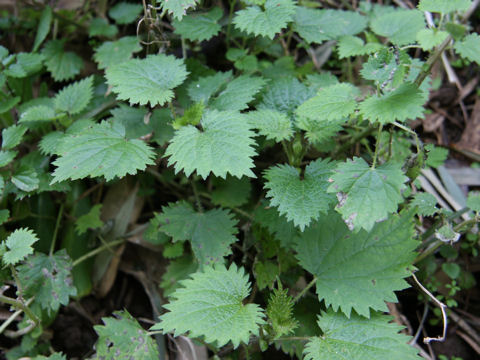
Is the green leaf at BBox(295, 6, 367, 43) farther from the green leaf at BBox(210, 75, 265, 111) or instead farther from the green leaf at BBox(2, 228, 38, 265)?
the green leaf at BBox(2, 228, 38, 265)

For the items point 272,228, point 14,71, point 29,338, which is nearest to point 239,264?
point 272,228

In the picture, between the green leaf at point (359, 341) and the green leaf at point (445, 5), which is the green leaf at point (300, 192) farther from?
the green leaf at point (445, 5)

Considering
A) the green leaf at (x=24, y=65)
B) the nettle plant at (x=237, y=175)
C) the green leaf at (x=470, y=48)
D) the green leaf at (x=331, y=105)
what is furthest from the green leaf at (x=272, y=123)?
the green leaf at (x=24, y=65)

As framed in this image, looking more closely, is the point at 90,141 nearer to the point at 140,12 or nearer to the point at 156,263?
the point at 156,263

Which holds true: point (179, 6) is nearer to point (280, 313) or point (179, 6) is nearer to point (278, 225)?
point (278, 225)

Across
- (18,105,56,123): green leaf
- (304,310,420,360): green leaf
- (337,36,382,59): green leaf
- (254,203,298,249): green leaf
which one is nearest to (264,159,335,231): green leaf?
(254,203,298,249): green leaf

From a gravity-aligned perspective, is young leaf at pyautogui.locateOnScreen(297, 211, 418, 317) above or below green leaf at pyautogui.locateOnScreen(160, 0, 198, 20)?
below
